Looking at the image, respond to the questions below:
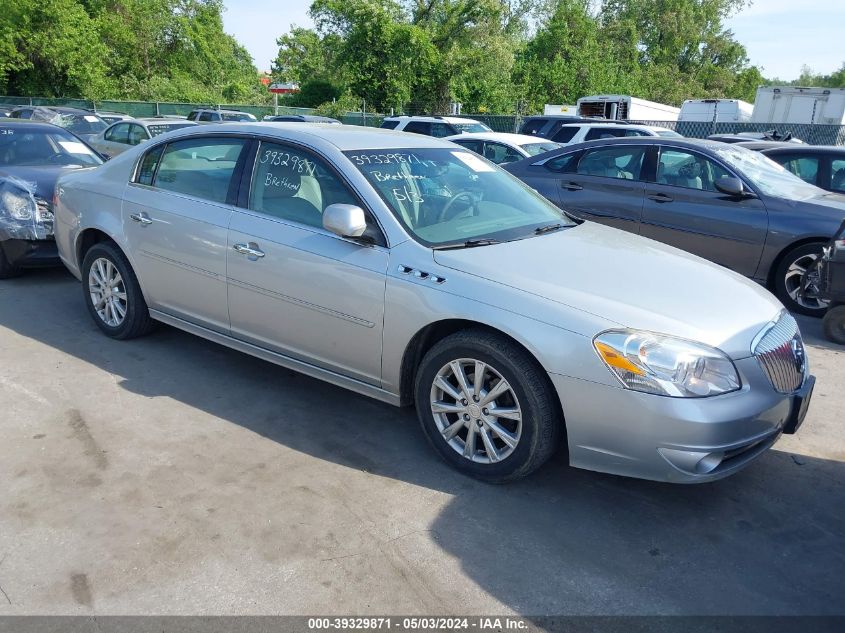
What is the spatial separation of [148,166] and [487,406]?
316 centimetres

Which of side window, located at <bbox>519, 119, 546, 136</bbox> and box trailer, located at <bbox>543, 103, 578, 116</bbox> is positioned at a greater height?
box trailer, located at <bbox>543, 103, 578, 116</bbox>

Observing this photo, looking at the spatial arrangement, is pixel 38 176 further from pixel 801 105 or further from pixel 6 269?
pixel 801 105

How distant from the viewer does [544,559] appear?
2.95 m

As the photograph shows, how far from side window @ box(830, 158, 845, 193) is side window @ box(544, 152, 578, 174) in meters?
3.15

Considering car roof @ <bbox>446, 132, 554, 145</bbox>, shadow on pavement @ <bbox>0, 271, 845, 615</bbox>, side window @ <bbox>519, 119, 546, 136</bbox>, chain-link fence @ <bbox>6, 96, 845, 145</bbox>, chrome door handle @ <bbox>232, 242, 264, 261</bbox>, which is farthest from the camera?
chain-link fence @ <bbox>6, 96, 845, 145</bbox>

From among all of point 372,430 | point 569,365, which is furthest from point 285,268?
point 569,365

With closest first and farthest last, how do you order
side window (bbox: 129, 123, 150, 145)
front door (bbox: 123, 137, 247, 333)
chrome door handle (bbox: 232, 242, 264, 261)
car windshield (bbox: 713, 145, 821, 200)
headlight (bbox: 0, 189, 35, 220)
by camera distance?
chrome door handle (bbox: 232, 242, 264, 261)
front door (bbox: 123, 137, 247, 333)
headlight (bbox: 0, 189, 35, 220)
car windshield (bbox: 713, 145, 821, 200)
side window (bbox: 129, 123, 150, 145)

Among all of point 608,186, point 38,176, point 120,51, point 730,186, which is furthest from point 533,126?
point 120,51

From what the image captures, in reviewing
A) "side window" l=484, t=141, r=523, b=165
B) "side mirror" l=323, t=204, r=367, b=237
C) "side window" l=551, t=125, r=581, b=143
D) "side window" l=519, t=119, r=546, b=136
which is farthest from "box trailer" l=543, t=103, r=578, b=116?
"side mirror" l=323, t=204, r=367, b=237

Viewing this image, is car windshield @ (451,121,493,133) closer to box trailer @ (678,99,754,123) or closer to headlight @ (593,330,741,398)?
headlight @ (593,330,741,398)

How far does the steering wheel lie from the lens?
3.99m

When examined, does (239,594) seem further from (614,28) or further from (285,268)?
(614,28)

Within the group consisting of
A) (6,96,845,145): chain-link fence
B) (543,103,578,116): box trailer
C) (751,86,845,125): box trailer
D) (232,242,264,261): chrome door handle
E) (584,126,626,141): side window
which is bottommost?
(232,242,264,261): chrome door handle

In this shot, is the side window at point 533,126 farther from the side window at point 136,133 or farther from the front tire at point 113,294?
the front tire at point 113,294
